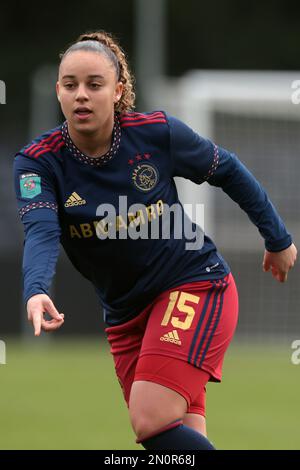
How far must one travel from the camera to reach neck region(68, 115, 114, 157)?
500 centimetres

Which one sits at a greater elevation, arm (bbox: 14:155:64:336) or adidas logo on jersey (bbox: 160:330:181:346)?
arm (bbox: 14:155:64:336)

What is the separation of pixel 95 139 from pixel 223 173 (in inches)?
24.0

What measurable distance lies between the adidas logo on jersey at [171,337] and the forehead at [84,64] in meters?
1.09

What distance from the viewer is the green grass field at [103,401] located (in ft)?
25.1

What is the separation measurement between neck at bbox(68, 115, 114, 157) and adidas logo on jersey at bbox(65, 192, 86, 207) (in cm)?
19

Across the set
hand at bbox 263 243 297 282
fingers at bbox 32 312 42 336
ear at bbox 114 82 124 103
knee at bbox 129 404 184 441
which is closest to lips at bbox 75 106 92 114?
ear at bbox 114 82 124 103

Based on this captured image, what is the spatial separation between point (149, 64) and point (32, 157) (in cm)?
1549

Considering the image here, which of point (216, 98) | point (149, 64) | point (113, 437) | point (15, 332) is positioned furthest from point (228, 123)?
point (113, 437)

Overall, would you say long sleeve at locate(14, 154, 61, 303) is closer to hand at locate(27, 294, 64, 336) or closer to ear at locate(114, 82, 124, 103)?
hand at locate(27, 294, 64, 336)

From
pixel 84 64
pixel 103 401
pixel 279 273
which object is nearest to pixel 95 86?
pixel 84 64

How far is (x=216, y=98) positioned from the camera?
14477mm

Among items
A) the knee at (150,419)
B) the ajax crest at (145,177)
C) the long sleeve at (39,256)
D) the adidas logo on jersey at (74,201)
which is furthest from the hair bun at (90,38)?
the knee at (150,419)
